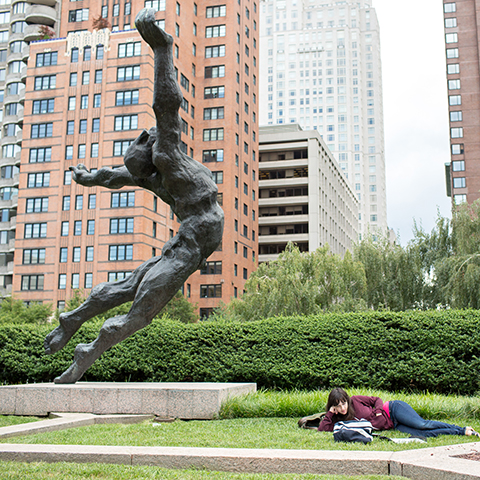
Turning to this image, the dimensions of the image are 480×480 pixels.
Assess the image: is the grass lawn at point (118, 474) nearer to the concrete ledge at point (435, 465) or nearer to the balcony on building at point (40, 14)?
the concrete ledge at point (435, 465)

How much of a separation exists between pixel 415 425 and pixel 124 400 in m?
5.38

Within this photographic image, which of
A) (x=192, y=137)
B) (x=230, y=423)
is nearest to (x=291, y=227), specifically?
(x=192, y=137)

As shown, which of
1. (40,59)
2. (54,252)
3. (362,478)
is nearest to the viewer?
(362,478)

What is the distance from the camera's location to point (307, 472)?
528 cm

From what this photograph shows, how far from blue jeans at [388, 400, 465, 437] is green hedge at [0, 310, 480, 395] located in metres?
5.10

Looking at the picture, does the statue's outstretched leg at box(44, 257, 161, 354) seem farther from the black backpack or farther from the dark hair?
the dark hair

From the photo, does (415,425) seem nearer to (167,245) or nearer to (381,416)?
(381,416)

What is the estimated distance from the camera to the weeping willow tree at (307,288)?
27.5 m

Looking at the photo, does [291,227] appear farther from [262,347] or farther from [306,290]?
[262,347]

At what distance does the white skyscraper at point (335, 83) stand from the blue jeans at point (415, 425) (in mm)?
131920

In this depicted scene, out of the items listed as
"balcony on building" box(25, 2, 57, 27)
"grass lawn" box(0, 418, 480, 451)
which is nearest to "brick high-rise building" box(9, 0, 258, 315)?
"balcony on building" box(25, 2, 57, 27)

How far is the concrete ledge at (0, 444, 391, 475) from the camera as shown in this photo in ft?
17.2

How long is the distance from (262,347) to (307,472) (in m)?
7.78

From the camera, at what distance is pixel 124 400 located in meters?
10.1
